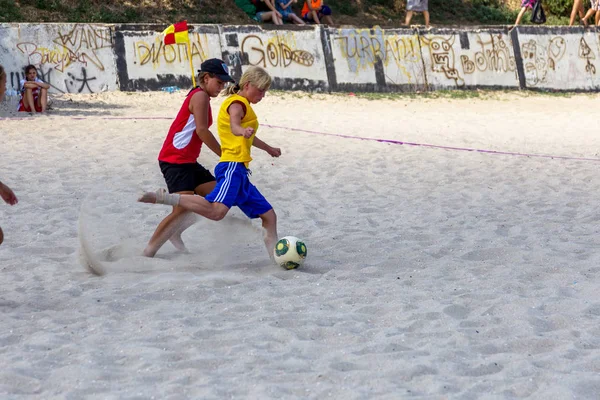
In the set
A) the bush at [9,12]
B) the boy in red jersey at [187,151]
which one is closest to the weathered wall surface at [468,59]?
the bush at [9,12]

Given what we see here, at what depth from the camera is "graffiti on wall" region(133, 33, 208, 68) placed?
13.9 metres

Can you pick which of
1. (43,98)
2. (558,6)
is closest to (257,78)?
(43,98)

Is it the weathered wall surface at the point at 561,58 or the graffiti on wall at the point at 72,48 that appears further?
the weathered wall surface at the point at 561,58

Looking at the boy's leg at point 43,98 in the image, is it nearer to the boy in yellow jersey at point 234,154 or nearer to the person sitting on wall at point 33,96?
the person sitting on wall at point 33,96

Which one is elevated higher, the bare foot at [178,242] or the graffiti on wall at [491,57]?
the graffiti on wall at [491,57]

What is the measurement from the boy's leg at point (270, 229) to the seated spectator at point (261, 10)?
1163 cm

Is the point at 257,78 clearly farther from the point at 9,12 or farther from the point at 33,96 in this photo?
the point at 9,12

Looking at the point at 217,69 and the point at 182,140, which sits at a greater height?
the point at 217,69

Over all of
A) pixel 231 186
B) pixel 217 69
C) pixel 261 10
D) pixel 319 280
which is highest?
pixel 261 10

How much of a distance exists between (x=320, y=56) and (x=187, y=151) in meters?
9.48

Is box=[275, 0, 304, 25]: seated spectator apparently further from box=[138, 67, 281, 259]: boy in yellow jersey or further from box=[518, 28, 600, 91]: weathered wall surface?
box=[138, 67, 281, 259]: boy in yellow jersey

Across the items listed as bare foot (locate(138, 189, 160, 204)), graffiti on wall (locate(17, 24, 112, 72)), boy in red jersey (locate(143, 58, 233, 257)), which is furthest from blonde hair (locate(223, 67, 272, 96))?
graffiti on wall (locate(17, 24, 112, 72))

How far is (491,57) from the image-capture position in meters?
15.9

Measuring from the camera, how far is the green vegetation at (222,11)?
1753 centimetres
